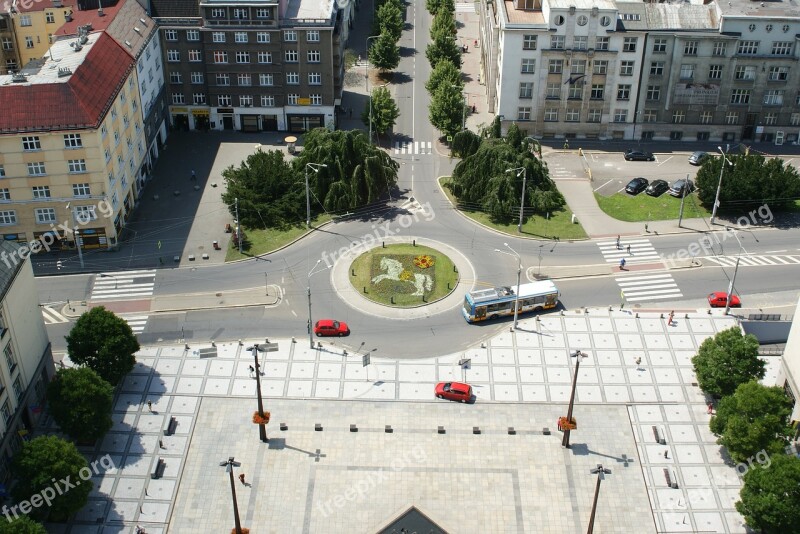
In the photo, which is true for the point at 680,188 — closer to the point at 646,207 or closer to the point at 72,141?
the point at 646,207

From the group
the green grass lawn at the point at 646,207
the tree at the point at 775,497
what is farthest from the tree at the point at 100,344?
the green grass lawn at the point at 646,207

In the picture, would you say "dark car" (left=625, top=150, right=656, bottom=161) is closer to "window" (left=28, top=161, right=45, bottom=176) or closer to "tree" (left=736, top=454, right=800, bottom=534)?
"tree" (left=736, top=454, right=800, bottom=534)

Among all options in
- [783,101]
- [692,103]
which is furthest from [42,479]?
[783,101]

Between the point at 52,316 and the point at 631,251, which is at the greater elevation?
the point at 631,251

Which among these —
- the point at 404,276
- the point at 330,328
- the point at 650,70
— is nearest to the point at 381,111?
the point at 404,276

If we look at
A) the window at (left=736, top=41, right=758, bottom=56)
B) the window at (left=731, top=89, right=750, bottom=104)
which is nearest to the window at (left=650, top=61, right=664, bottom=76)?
the window at (left=736, top=41, right=758, bottom=56)

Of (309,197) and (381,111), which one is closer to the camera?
(309,197)
